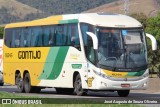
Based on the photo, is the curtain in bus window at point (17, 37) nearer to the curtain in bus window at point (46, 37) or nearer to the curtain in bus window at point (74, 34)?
the curtain in bus window at point (46, 37)

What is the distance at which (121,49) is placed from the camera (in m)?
29.0

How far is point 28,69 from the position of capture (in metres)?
34.7

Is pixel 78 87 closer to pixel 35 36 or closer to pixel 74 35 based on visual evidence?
pixel 74 35

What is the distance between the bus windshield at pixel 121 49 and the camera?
28.9m

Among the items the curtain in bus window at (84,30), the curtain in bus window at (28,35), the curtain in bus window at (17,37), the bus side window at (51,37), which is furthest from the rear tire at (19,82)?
the curtain in bus window at (84,30)

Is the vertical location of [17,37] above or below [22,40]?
above

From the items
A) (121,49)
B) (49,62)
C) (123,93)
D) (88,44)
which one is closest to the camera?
(121,49)

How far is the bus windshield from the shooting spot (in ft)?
94.7

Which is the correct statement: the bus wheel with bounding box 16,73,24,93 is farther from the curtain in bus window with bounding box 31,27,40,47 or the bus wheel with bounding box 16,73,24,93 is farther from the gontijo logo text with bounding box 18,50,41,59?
the curtain in bus window with bounding box 31,27,40,47

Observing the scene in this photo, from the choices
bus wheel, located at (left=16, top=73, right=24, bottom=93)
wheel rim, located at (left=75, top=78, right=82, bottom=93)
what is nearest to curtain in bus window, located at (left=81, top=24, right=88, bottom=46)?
wheel rim, located at (left=75, top=78, right=82, bottom=93)

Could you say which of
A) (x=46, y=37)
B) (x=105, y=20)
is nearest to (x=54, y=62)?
(x=46, y=37)

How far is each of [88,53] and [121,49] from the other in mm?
1450

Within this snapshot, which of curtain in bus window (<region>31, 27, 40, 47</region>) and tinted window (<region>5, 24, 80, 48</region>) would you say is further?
curtain in bus window (<region>31, 27, 40, 47</region>)

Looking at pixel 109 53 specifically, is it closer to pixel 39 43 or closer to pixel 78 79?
pixel 78 79
